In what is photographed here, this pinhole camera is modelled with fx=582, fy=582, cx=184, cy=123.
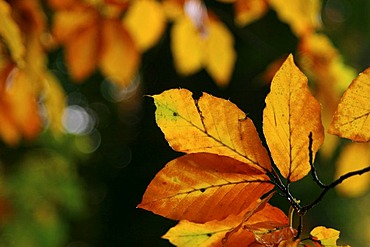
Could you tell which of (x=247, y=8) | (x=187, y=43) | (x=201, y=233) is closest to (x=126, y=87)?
(x=187, y=43)

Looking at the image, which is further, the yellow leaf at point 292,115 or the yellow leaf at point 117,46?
the yellow leaf at point 117,46

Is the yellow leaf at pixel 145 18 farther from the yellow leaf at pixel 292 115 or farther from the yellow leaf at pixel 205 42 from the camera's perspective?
the yellow leaf at pixel 292 115

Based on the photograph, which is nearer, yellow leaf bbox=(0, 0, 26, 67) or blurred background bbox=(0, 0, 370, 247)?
yellow leaf bbox=(0, 0, 26, 67)

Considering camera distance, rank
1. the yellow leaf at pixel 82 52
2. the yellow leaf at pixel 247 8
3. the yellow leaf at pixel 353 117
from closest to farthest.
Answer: the yellow leaf at pixel 353 117
the yellow leaf at pixel 247 8
the yellow leaf at pixel 82 52

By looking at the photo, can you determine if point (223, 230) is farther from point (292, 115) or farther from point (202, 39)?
point (202, 39)

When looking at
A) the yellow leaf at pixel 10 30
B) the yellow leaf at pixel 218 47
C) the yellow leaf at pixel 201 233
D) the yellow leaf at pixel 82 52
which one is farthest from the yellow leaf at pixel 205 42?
the yellow leaf at pixel 201 233

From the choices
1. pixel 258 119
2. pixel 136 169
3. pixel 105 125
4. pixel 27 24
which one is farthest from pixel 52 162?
pixel 27 24

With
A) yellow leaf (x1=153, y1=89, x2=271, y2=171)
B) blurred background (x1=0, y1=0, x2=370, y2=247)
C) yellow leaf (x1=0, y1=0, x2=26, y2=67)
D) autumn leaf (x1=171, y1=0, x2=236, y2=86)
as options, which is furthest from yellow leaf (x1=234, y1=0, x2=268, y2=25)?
yellow leaf (x1=153, y1=89, x2=271, y2=171)

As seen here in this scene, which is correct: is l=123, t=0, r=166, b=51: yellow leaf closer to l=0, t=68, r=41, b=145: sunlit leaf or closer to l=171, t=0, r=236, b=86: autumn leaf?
l=171, t=0, r=236, b=86: autumn leaf
